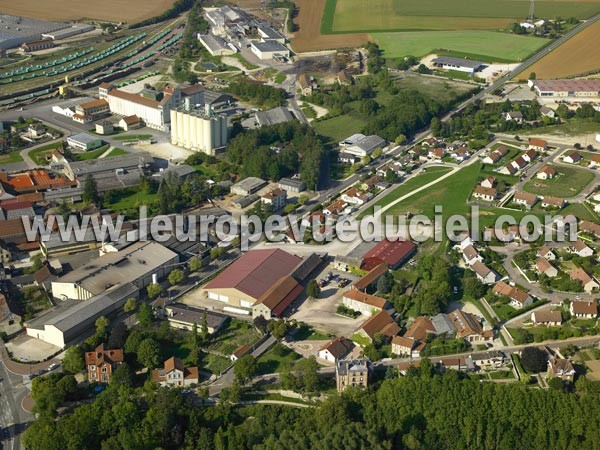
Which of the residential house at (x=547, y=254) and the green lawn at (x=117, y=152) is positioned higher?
the green lawn at (x=117, y=152)

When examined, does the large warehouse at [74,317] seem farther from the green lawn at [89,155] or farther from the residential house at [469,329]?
the green lawn at [89,155]

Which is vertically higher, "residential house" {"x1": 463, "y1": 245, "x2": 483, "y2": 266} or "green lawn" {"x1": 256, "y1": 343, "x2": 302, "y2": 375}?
"residential house" {"x1": 463, "y1": 245, "x2": 483, "y2": 266}

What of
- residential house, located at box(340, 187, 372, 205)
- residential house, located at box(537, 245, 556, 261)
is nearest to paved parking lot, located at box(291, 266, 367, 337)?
residential house, located at box(340, 187, 372, 205)

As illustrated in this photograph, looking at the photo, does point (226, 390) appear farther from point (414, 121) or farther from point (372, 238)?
point (414, 121)

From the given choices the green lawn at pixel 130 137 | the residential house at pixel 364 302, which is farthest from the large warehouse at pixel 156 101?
the residential house at pixel 364 302

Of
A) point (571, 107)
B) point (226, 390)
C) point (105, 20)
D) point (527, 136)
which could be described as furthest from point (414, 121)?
point (105, 20)

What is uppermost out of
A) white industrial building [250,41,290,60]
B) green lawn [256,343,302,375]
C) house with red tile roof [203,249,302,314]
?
white industrial building [250,41,290,60]

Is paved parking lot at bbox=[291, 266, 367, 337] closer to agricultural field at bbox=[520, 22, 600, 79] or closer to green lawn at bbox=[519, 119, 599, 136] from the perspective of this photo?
green lawn at bbox=[519, 119, 599, 136]
